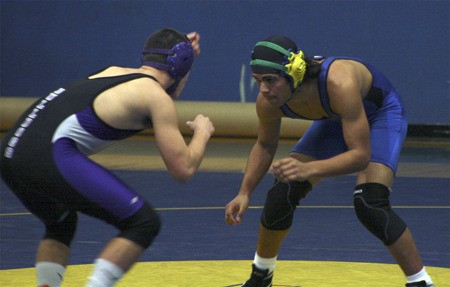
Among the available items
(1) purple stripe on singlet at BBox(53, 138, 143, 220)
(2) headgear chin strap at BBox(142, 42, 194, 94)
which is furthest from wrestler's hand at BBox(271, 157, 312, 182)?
(1) purple stripe on singlet at BBox(53, 138, 143, 220)

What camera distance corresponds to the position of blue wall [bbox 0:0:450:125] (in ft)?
43.6

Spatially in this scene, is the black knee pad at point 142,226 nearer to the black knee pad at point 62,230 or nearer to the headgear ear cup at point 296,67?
the black knee pad at point 62,230

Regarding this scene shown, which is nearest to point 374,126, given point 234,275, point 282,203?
point 282,203

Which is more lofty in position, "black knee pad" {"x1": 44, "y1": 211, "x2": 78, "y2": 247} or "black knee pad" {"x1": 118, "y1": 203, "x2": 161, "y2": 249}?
"black knee pad" {"x1": 118, "y1": 203, "x2": 161, "y2": 249}

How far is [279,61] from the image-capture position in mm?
4996

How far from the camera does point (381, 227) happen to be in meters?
5.20

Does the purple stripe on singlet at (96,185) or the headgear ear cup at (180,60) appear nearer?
the purple stripe on singlet at (96,185)

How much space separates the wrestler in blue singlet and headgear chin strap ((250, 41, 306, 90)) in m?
0.16

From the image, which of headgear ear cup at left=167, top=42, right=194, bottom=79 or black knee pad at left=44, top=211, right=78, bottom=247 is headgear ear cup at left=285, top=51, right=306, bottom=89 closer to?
headgear ear cup at left=167, top=42, right=194, bottom=79

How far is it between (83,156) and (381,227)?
5.11 ft

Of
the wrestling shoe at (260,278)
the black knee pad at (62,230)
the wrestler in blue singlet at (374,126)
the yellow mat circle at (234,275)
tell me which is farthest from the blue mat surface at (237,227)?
the black knee pad at (62,230)

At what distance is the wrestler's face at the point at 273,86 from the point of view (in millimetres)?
5027

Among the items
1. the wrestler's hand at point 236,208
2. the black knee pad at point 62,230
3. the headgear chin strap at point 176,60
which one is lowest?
the wrestler's hand at point 236,208

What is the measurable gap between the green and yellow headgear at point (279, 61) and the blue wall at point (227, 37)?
840 centimetres
